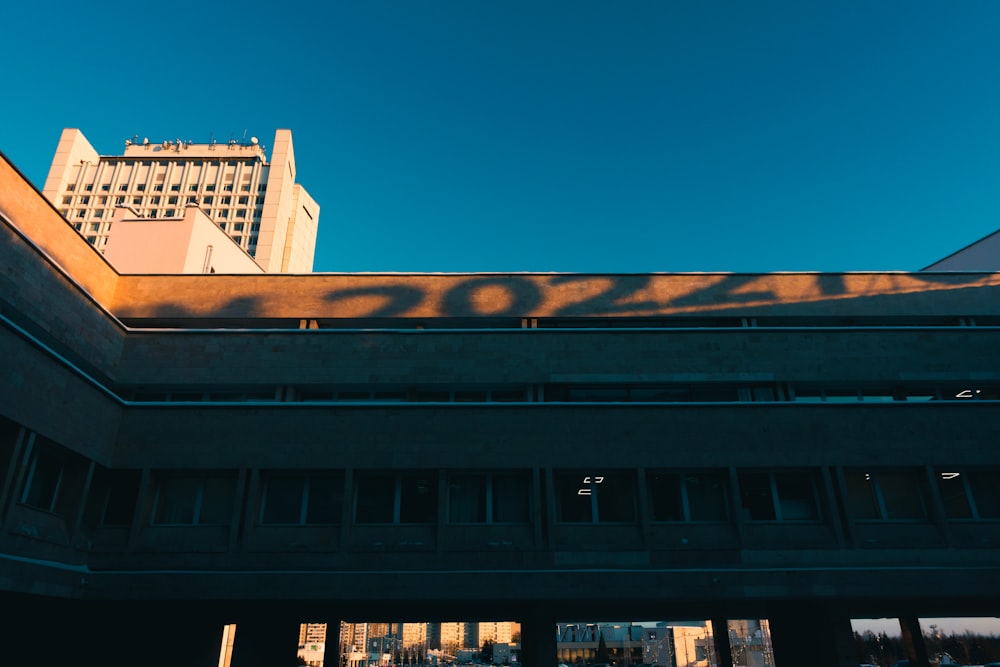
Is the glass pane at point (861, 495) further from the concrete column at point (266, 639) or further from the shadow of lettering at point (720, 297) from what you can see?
the concrete column at point (266, 639)

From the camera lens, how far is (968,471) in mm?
23000

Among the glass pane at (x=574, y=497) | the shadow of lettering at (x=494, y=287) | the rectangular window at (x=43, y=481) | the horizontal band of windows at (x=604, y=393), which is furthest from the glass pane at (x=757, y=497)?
the rectangular window at (x=43, y=481)

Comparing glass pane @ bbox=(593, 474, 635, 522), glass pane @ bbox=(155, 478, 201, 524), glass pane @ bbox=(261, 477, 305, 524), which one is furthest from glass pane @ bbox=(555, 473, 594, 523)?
glass pane @ bbox=(155, 478, 201, 524)

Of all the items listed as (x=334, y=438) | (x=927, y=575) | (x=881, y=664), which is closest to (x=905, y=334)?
(x=927, y=575)

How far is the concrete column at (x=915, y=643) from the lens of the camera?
28656mm

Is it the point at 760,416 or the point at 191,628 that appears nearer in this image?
the point at 760,416

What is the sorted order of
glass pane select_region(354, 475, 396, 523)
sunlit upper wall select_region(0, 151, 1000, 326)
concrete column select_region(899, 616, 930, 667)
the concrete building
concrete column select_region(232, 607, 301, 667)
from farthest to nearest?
concrete column select_region(899, 616, 930, 667) → sunlit upper wall select_region(0, 151, 1000, 326) → concrete column select_region(232, 607, 301, 667) → glass pane select_region(354, 475, 396, 523) → the concrete building

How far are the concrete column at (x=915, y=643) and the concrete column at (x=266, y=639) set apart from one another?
2538cm

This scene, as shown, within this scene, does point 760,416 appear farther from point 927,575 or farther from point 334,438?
point 334,438

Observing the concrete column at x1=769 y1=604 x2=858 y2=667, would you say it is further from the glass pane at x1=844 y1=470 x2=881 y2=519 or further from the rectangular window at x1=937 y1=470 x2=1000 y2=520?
the rectangular window at x1=937 y1=470 x2=1000 y2=520

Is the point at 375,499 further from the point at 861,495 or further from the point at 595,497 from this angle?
A: the point at 861,495

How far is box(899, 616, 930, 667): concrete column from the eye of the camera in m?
28.7

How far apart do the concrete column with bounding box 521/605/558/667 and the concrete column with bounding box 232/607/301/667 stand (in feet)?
28.6

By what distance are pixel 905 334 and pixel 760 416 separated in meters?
6.82
